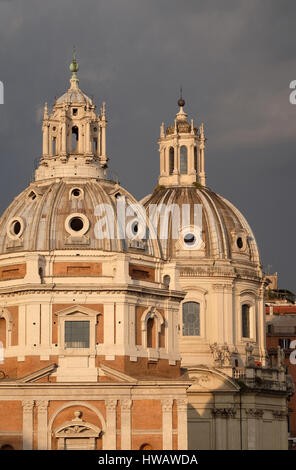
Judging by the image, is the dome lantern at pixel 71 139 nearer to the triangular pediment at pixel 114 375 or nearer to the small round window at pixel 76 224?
the small round window at pixel 76 224

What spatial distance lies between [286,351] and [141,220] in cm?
4235

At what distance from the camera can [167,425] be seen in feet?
303

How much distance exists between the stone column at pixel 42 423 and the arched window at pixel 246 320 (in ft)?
98.1

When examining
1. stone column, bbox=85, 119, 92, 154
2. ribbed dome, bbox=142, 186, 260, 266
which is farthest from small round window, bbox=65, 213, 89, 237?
ribbed dome, bbox=142, 186, 260, 266

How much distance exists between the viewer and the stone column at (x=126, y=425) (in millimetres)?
91312

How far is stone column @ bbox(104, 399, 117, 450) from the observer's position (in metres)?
91.1

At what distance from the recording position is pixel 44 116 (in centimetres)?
10206

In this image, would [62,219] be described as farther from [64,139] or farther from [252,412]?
[252,412]

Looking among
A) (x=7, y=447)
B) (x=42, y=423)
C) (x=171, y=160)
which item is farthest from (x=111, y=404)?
(x=171, y=160)

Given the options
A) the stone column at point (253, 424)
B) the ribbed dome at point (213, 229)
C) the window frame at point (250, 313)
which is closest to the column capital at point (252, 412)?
the stone column at point (253, 424)

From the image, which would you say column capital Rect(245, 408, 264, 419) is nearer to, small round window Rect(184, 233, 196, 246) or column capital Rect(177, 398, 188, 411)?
small round window Rect(184, 233, 196, 246)
